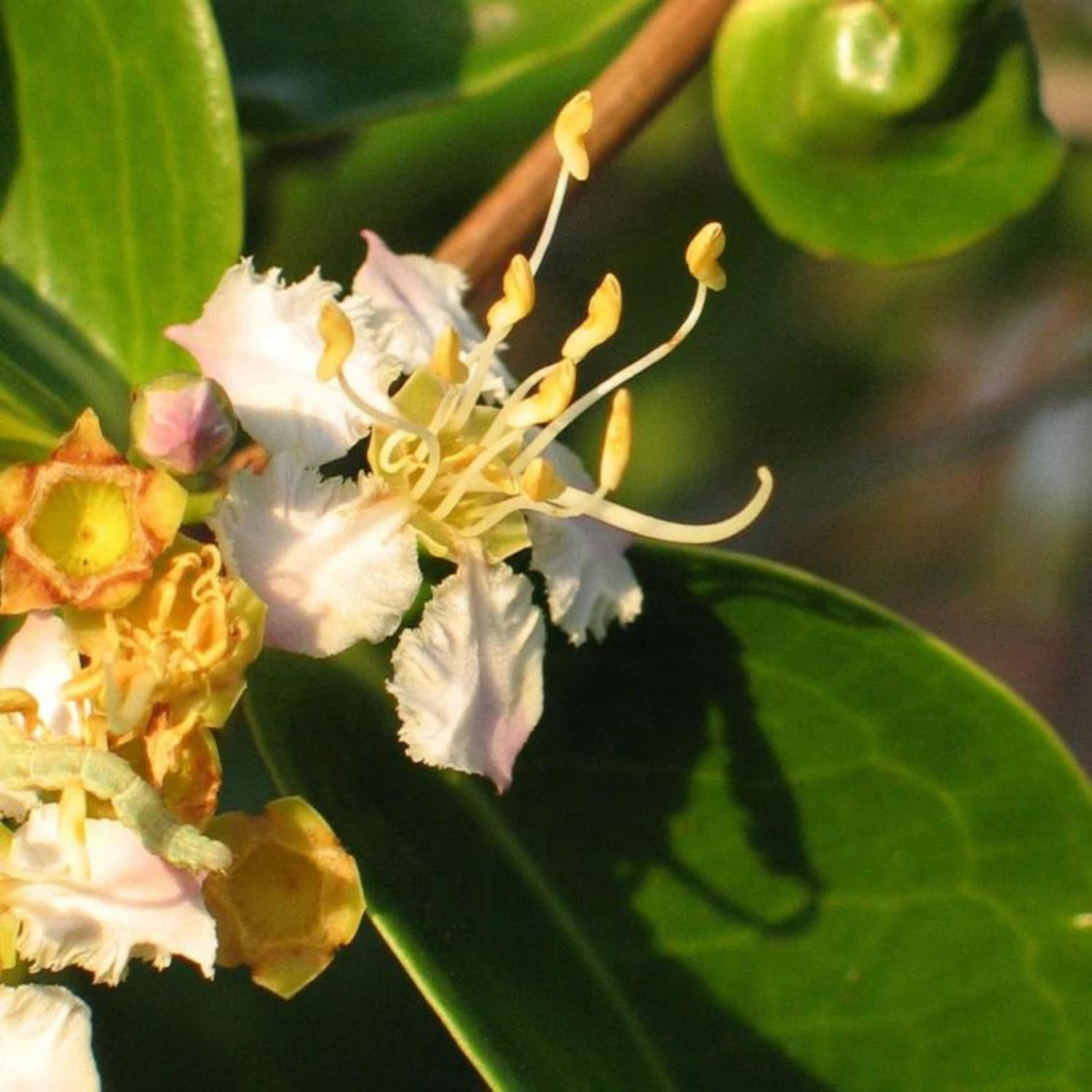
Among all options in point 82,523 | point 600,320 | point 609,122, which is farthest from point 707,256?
point 82,523

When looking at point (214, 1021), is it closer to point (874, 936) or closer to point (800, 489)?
point (874, 936)

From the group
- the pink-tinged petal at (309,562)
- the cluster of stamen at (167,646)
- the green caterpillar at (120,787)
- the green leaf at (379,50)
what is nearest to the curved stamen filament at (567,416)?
the pink-tinged petal at (309,562)

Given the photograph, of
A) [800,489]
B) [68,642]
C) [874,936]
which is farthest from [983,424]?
[68,642]

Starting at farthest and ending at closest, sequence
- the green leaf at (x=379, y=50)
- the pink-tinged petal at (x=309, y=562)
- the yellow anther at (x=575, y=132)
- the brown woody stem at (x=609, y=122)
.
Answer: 1. the green leaf at (x=379, y=50)
2. the brown woody stem at (x=609, y=122)
3. the yellow anther at (x=575, y=132)
4. the pink-tinged petal at (x=309, y=562)

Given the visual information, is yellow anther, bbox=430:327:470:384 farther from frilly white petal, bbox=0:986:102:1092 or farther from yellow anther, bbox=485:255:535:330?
frilly white petal, bbox=0:986:102:1092

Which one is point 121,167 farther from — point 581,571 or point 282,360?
point 581,571

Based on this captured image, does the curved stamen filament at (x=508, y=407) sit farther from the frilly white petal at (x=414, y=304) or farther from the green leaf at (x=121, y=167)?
the green leaf at (x=121, y=167)
